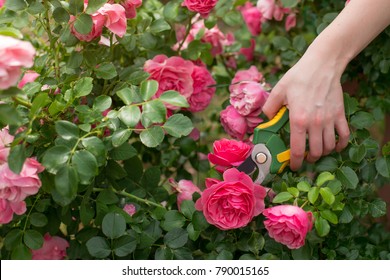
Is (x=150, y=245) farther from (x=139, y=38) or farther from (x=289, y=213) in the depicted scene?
(x=139, y=38)

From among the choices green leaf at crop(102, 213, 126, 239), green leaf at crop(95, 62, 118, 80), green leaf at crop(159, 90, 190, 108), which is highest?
green leaf at crop(159, 90, 190, 108)

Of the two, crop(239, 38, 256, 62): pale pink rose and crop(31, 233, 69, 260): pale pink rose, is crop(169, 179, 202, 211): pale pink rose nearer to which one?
crop(31, 233, 69, 260): pale pink rose

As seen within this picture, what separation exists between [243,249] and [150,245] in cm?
20

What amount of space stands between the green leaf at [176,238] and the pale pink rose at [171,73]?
0.29 meters

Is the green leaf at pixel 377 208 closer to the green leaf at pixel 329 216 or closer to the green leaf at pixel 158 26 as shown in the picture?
the green leaf at pixel 329 216

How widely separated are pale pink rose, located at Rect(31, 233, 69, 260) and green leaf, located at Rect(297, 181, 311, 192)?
1.92 ft

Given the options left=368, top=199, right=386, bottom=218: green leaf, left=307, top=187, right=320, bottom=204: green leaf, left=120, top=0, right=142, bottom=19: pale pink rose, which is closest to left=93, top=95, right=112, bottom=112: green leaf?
left=120, top=0, right=142, bottom=19: pale pink rose

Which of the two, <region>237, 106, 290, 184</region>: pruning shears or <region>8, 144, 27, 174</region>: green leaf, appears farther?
<region>237, 106, 290, 184</region>: pruning shears

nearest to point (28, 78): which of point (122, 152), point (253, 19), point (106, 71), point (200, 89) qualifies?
point (106, 71)

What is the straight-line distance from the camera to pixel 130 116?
1.19 m

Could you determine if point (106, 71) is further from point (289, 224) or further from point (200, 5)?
point (289, 224)

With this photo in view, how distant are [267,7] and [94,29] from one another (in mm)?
668

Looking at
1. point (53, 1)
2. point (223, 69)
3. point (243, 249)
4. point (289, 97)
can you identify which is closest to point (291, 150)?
point (289, 97)

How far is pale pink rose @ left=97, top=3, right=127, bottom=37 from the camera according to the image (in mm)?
1268
